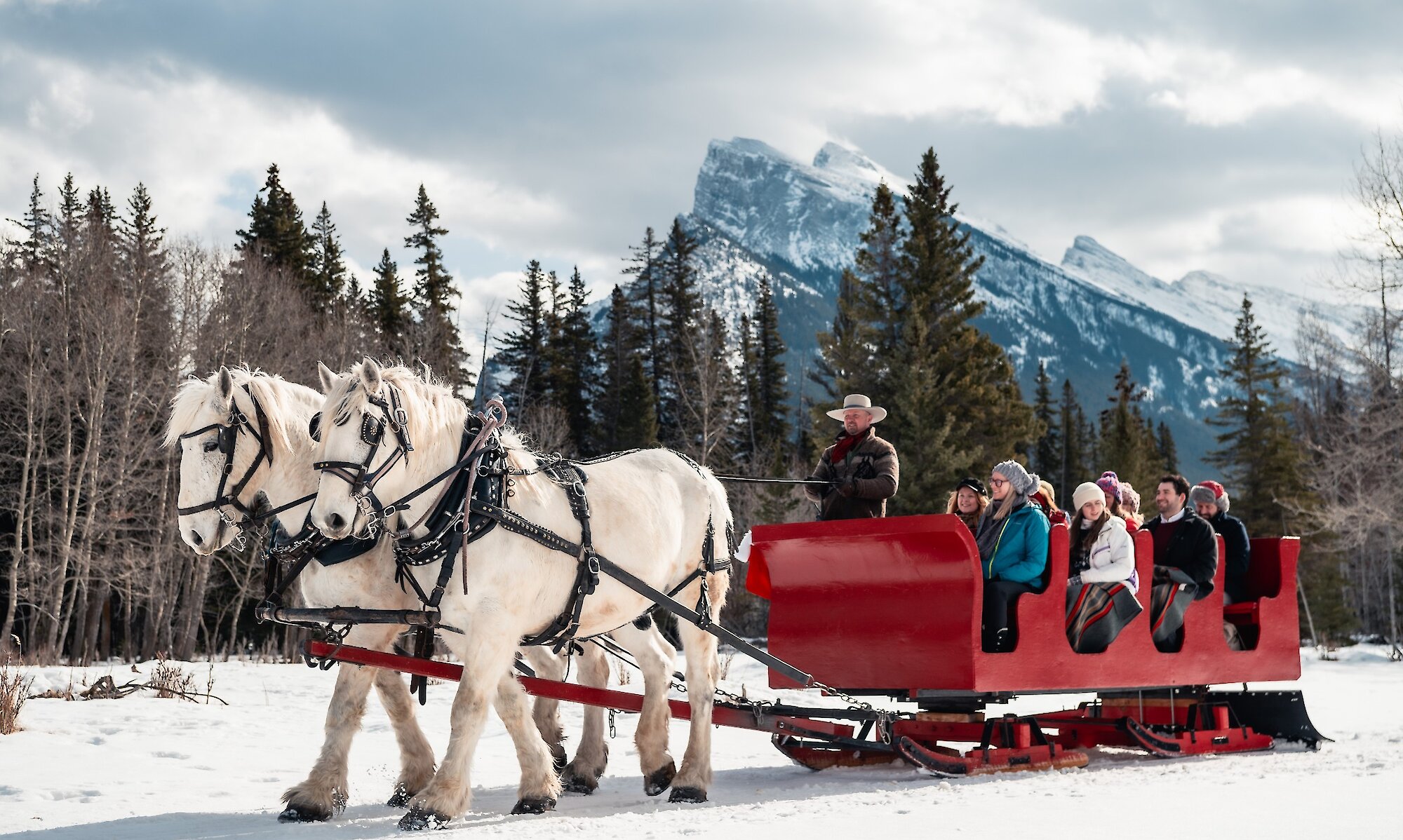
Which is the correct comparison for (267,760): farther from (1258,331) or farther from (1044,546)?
(1258,331)

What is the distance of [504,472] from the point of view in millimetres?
5945

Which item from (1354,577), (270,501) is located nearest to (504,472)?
(270,501)

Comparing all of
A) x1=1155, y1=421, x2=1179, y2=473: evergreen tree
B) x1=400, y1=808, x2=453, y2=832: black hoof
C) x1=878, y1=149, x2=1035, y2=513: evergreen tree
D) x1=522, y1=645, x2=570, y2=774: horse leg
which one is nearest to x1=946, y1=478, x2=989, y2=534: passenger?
x1=522, y1=645, x2=570, y2=774: horse leg

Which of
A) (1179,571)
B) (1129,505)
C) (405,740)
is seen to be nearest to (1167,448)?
(1129,505)

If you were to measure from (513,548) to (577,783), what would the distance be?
211cm

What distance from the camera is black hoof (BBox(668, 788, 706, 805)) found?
643 cm

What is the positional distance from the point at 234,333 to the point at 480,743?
61.2ft

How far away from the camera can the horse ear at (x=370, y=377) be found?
18.2 ft

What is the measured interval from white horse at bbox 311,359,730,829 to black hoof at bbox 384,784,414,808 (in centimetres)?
85

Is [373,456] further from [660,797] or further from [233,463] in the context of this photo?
[660,797]

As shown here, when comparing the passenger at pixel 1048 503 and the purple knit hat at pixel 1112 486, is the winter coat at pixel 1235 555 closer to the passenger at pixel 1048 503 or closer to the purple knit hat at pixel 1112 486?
the purple knit hat at pixel 1112 486

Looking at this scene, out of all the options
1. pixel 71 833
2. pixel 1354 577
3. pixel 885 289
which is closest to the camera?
pixel 71 833

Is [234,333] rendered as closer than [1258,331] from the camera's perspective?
Yes

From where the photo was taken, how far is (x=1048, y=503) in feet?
27.9
